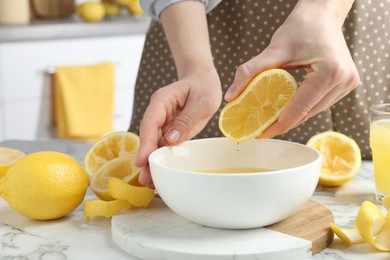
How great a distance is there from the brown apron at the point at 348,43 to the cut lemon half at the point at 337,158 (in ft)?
0.77

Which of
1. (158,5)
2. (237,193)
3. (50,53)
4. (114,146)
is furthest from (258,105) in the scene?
(50,53)

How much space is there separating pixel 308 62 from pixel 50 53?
226cm

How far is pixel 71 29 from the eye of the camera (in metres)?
3.18

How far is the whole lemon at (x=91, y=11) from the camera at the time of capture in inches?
133

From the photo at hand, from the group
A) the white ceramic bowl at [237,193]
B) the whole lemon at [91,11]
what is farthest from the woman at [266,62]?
the whole lemon at [91,11]

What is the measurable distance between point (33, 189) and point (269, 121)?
35 centimetres

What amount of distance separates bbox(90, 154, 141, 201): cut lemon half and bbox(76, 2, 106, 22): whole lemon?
2298mm

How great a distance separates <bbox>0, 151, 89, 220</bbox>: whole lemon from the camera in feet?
3.43

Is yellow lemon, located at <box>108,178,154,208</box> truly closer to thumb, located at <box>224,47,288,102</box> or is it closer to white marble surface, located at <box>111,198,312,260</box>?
white marble surface, located at <box>111,198,312,260</box>

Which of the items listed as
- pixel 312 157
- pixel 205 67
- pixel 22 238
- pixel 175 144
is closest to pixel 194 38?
pixel 205 67

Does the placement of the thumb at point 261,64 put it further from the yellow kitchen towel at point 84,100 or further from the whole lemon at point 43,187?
the yellow kitchen towel at point 84,100

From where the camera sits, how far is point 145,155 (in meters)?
1.09

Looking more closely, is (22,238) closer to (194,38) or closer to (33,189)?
(33,189)

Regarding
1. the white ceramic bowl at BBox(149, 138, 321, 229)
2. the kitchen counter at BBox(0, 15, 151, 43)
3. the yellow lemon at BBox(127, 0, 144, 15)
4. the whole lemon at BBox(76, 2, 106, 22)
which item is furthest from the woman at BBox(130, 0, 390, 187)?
the yellow lemon at BBox(127, 0, 144, 15)
